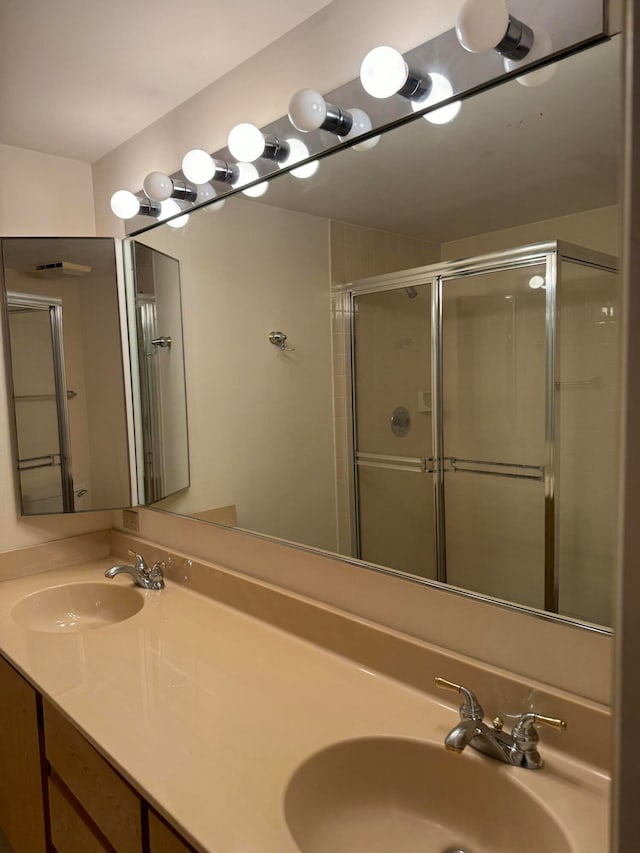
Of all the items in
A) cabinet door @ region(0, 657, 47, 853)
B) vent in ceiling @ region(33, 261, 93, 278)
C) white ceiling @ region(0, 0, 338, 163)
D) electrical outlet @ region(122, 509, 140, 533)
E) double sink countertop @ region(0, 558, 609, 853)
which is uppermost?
white ceiling @ region(0, 0, 338, 163)

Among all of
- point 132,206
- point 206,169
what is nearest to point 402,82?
point 206,169

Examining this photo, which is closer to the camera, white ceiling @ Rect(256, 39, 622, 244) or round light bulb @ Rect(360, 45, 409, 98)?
white ceiling @ Rect(256, 39, 622, 244)

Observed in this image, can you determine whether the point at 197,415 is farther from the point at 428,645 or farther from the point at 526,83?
the point at 526,83

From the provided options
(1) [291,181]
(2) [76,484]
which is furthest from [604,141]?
(2) [76,484]

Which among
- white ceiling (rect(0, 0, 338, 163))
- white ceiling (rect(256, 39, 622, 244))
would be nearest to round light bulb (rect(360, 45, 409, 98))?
white ceiling (rect(256, 39, 622, 244))

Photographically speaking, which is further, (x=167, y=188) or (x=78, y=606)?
(x=78, y=606)

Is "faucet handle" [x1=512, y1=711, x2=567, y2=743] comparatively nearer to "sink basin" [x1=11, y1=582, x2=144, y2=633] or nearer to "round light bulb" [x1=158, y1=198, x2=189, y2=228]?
"sink basin" [x1=11, y1=582, x2=144, y2=633]

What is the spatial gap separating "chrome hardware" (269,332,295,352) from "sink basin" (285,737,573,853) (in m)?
0.99

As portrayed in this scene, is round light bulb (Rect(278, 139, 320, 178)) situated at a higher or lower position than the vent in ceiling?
higher

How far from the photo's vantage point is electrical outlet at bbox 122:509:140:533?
7.13 ft

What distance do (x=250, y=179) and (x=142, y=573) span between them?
48.5 inches

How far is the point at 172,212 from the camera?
6.14ft

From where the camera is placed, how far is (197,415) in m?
1.92

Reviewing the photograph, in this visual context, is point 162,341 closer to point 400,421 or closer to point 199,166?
point 199,166
